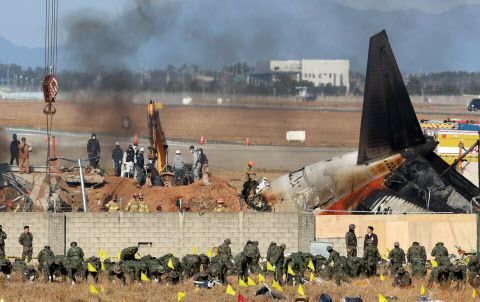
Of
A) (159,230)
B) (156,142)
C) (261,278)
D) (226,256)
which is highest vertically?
(156,142)

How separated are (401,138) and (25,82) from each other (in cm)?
12143

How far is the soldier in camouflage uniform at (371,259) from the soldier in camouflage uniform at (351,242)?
144 centimetres

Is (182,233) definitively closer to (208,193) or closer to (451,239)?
(208,193)

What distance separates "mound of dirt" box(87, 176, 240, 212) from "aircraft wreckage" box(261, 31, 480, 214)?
82.1 inches

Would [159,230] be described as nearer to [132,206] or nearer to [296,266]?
[132,206]

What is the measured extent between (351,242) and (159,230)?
655 centimetres

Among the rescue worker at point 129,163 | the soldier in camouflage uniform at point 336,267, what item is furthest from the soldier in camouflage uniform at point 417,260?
the rescue worker at point 129,163

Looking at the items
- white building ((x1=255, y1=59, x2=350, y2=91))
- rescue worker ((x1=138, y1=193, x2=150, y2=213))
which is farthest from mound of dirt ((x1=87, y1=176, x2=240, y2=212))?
white building ((x1=255, y1=59, x2=350, y2=91))

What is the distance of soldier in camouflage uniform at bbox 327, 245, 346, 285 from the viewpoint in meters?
34.2

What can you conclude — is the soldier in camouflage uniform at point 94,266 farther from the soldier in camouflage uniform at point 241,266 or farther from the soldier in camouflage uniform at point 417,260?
the soldier in camouflage uniform at point 417,260

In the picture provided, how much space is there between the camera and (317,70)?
433ft

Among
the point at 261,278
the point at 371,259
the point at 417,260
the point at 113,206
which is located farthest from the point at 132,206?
the point at 417,260

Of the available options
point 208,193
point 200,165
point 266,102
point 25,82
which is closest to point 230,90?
point 266,102

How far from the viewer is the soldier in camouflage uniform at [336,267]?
112 feet
